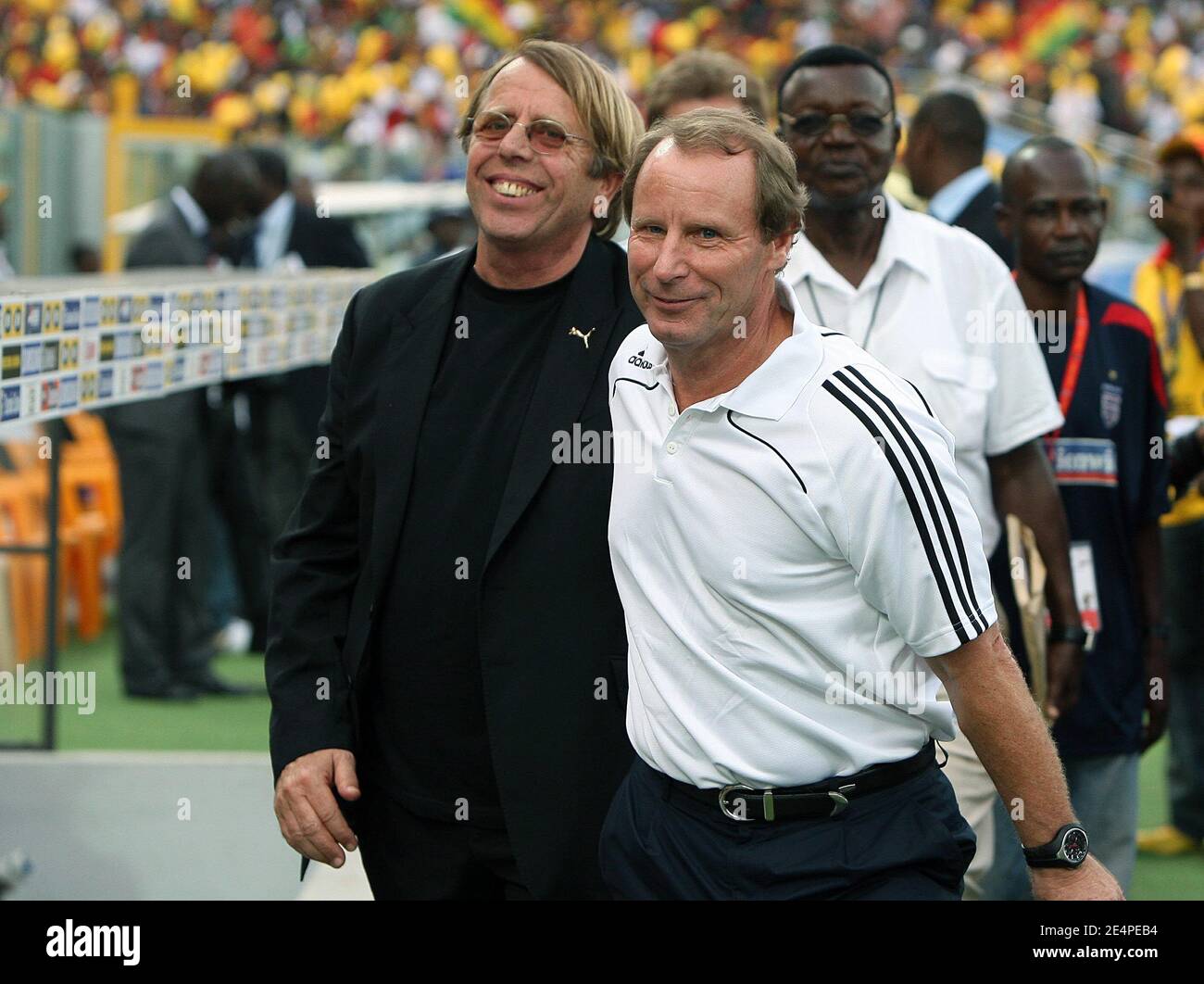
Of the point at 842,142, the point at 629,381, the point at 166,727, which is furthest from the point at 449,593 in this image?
the point at 166,727

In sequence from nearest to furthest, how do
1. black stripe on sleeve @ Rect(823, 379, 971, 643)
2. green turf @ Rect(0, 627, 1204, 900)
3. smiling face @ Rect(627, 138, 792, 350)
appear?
1. black stripe on sleeve @ Rect(823, 379, 971, 643)
2. smiling face @ Rect(627, 138, 792, 350)
3. green turf @ Rect(0, 627, 1204, 900)

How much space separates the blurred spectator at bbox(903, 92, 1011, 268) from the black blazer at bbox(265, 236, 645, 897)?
2.74 metres

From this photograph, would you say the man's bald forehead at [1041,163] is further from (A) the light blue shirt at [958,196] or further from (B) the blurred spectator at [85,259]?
(B) the blurred spectator at [85,259]

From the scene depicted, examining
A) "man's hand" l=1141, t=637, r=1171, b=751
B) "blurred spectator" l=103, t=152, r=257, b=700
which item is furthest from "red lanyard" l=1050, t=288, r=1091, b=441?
"blurred spectator" l=103, t=152, r=257, b=700

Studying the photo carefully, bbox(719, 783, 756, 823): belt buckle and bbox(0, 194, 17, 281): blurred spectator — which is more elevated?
bbox(0, 194, 17, 281): blurred spectator

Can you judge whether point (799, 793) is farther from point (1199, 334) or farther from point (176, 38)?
point (176, 38)

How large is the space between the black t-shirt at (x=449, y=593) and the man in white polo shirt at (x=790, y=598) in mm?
539

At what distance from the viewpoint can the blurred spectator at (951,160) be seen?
5.68 meters

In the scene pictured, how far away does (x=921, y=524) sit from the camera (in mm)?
2395

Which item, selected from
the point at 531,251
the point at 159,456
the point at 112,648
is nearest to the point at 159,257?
the point at 159,456

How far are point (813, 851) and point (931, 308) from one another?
61.0 inches

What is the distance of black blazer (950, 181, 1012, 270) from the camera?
17.2 ft

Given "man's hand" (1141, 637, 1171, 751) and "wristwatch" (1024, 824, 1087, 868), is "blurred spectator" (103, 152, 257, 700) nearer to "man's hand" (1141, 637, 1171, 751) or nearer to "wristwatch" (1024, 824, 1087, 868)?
"man's hand" (1141, 637, 1171, 751)
